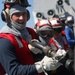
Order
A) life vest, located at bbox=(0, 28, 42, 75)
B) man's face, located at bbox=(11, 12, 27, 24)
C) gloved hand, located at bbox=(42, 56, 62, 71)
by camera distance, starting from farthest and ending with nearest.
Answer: man's face, located at bbox=(11, 12, 27, 24) → life vest, located at bbox=(0, 28, 42, 75) → gloved hand, located at bbox=(42, 56, 62, 71)

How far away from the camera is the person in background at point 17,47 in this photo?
266cm

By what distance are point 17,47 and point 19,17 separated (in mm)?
314

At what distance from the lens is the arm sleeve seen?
8.73 ft

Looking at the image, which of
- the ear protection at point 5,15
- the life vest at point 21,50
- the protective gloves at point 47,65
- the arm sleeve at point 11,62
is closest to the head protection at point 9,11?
the ear protection at point 5,15

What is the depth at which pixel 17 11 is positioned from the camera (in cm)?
293

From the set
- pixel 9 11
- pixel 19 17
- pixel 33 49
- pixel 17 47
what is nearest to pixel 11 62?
pixel 17 47

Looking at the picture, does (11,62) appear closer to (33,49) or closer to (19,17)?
(33,49)

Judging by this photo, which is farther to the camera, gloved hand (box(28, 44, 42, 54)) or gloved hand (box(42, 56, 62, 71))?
gloved hand (box(28, 44, 42, 54))

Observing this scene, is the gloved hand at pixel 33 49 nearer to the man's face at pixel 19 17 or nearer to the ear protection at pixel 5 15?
the man's face at pixel 19 17

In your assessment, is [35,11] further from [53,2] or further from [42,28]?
[42,28]

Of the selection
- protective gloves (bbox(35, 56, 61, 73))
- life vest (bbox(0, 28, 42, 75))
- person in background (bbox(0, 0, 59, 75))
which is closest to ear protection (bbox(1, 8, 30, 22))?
person in background (bbox(0, 0, 59, 75))

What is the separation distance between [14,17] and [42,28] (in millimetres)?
541

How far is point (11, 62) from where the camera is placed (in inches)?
105

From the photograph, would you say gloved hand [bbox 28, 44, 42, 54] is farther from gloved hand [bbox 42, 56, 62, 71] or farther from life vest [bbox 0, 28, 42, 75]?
gloved hand [bbox 42, 56, 62, 71]
